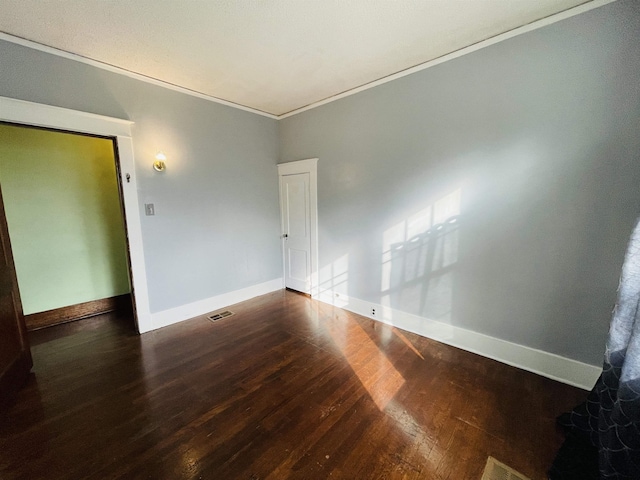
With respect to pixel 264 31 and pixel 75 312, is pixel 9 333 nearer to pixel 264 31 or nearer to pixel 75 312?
pixel 75 312

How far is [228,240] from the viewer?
3811 mm

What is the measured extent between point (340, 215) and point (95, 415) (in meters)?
3.07

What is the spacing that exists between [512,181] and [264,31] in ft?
8.19

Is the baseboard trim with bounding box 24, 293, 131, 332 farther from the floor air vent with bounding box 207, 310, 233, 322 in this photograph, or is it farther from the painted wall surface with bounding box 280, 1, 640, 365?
the painted wall surface with bounding box 280, 1, 640, 365

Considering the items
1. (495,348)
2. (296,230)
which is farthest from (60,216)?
(495,348)

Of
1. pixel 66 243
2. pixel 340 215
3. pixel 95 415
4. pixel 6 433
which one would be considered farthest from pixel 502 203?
pixel 66 243

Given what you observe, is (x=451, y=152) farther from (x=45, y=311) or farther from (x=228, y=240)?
Answer: (x=45, y=311)

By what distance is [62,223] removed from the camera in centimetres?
338

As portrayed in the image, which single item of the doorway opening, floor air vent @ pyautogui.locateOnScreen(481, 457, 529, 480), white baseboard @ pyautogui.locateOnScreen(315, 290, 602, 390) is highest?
the doorway opening

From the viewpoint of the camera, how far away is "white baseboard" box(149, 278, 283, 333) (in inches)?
127

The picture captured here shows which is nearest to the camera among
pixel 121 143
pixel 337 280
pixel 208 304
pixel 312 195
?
pixel 121 143

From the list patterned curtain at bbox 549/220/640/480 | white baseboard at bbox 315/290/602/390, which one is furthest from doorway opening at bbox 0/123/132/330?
patterned curtain at bbox 549/220/640/480

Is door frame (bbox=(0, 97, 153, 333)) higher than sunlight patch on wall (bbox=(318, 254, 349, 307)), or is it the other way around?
door frame (bbox=(0, 97, 153, 333))

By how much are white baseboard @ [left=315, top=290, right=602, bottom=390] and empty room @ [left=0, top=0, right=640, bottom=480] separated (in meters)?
0.02
